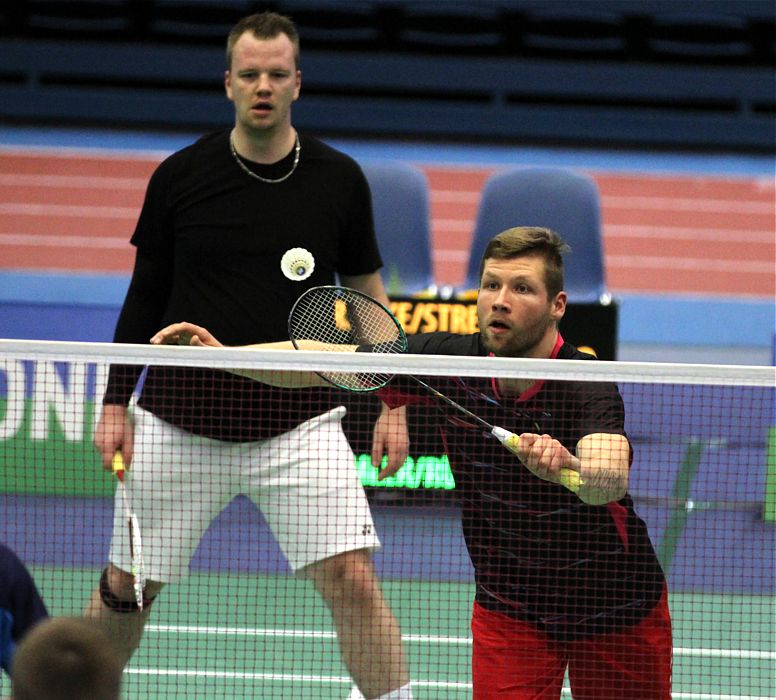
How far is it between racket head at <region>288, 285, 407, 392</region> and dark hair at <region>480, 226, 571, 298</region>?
0.38 m

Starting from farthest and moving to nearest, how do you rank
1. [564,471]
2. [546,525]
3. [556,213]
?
[556,213]
[546,525]
[564,471]

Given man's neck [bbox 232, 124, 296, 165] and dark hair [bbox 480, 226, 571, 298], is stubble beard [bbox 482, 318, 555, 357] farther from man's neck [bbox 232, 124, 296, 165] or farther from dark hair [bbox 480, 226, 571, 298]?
man's neck [bbox 232, 124, 296, 165]

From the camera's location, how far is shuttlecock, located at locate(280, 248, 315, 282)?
13.4 feet

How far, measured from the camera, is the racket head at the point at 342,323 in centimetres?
377

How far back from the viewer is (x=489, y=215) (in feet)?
25.8

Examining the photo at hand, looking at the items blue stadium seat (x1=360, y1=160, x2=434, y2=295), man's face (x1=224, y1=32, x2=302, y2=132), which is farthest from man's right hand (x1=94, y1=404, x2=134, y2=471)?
blue stadium seat (x1=360, y1=160, x2=434, y2=295)

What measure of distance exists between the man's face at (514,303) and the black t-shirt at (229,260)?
73 cm

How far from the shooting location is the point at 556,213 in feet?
25.8

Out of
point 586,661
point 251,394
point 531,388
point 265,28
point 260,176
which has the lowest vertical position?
point 586,661

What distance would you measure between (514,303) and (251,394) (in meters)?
0.99

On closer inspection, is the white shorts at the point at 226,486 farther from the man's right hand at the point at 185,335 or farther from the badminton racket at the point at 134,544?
the man's right hand at the point at 185,335

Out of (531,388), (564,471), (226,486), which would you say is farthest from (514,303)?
(226,486)

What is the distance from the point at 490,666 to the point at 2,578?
124cm

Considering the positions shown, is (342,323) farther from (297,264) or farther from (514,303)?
(514,303)
